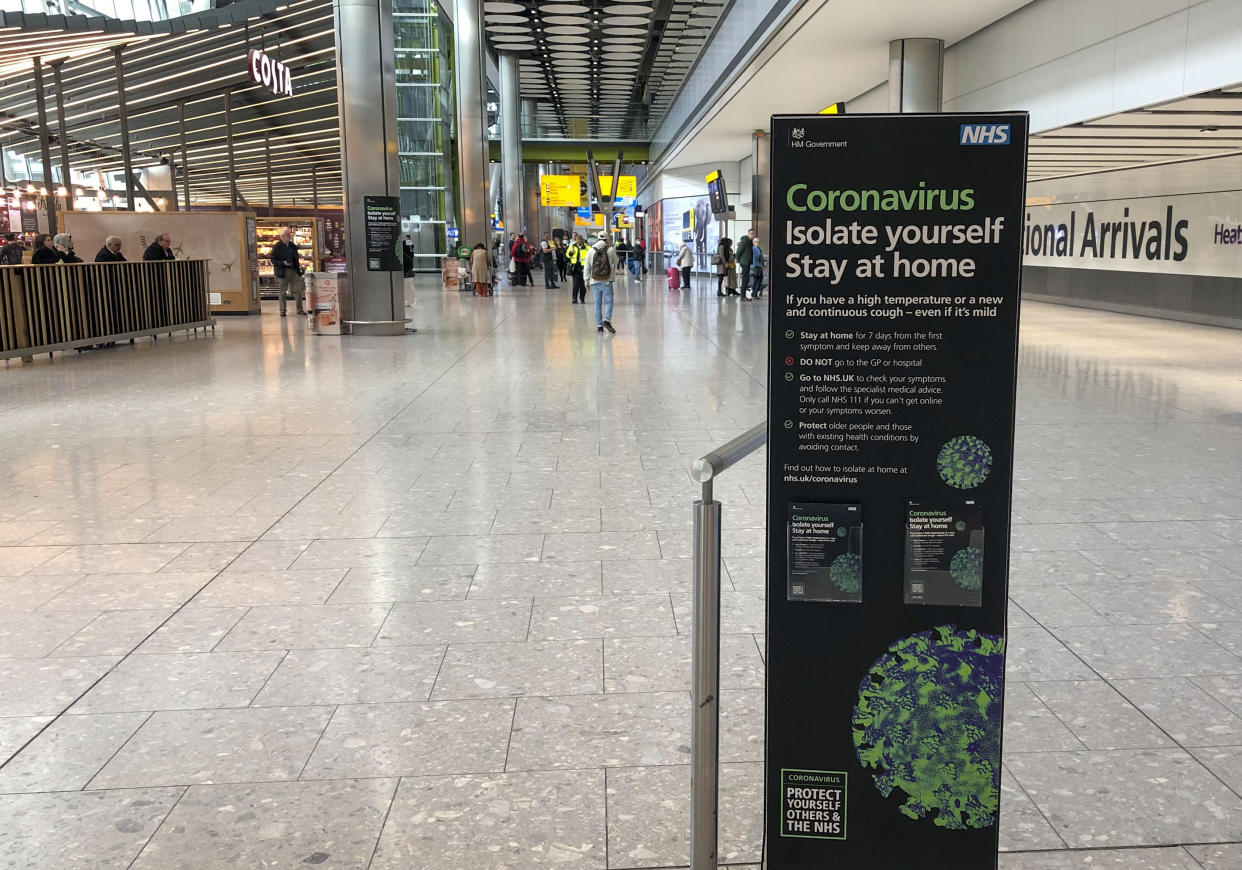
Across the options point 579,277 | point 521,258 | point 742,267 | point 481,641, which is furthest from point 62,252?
point 521,258

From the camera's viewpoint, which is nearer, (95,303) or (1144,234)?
(95,303)

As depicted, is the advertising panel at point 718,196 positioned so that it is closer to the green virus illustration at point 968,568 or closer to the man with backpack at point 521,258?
the man with backpack at point 521,258

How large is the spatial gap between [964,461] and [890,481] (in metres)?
0.15

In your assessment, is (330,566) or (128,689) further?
(330,566)

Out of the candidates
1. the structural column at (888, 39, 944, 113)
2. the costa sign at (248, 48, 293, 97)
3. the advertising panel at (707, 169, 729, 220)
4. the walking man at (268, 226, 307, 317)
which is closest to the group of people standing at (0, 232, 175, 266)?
the walking man at (268, 226, 307, 317)

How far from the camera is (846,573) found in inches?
87.3

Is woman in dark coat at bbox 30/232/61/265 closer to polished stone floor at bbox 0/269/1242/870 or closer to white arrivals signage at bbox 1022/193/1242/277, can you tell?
polished stone floor at bbox 0/269/1242/870

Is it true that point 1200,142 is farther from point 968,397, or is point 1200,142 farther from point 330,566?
point 968,397

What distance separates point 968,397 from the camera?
212 centimetres

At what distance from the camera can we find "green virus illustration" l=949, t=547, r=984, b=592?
218 centimetres

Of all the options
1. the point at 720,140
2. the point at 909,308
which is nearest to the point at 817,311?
the point at 909,308

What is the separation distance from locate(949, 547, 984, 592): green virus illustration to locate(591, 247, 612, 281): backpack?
15.8 m

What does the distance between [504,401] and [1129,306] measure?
14157 millimetres

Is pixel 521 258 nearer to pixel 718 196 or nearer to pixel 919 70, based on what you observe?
pixel 718 196
